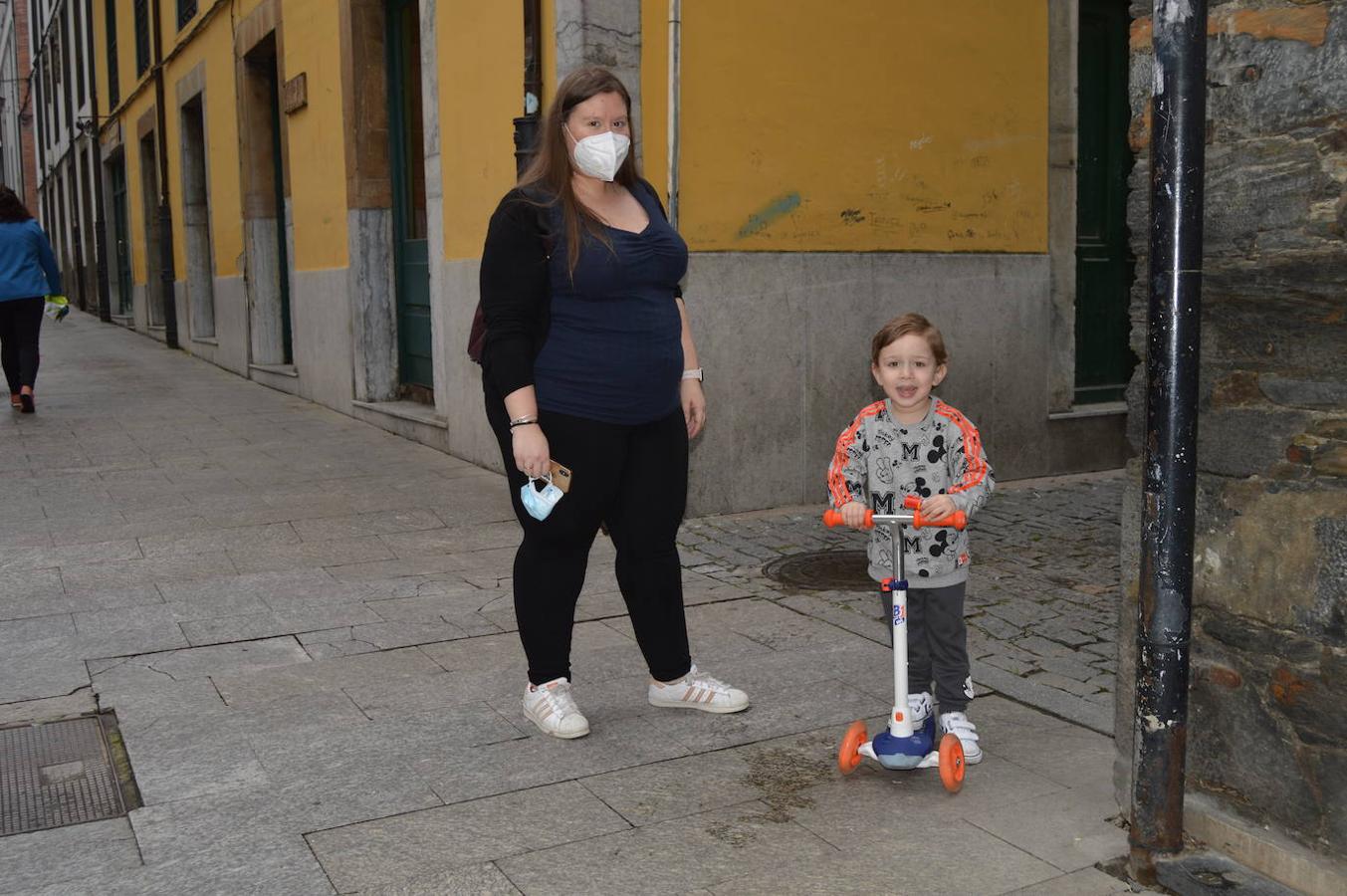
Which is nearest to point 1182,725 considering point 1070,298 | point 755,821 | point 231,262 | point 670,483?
point 755,821

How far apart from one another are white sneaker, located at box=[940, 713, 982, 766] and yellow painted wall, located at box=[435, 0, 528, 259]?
4.96 m

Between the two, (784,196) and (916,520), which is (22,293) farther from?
(916,520)

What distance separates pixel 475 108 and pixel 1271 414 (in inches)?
247

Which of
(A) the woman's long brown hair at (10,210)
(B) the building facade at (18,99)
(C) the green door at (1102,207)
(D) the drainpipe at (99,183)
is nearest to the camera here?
(C) the green door at (1102,207)

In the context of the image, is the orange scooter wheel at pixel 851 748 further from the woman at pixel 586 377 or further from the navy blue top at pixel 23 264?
the navy blue top at pixel 23 264

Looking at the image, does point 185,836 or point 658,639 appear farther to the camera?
point 658,639

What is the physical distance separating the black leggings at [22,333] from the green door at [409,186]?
3023mm

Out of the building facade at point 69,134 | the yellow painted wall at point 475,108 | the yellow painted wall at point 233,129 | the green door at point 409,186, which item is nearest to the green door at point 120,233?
the building facade at point 69,134

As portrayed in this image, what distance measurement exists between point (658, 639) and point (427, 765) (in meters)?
0.77

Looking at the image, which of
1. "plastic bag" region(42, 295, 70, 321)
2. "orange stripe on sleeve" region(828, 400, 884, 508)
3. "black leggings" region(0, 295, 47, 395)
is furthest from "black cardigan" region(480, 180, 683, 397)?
"plastic bag" region(42, 295, 70, 321)

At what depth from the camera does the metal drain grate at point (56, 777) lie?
Answer: 3.27 metres

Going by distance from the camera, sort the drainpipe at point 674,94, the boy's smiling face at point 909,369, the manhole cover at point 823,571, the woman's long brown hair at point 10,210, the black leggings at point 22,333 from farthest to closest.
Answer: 1. the woman's long brown hair at point 10,210
2. the black leggings at point 22,333
3. the drainpipe at point 674,94
4. the manhole cover at point 823,571
5. the boy's smiling face at point 909,369

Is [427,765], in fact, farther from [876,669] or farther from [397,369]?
[397,369]

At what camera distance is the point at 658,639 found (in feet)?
12.9
